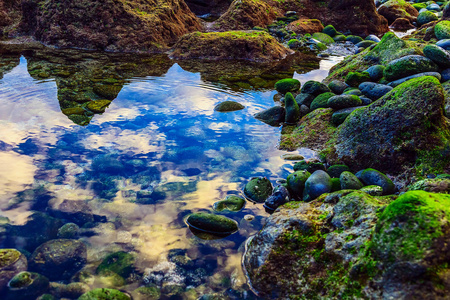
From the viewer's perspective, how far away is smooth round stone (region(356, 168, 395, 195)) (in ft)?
11.8

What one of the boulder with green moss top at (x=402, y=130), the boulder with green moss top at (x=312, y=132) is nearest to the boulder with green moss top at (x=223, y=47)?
the boulder with green moss top at (x=312, y=132)

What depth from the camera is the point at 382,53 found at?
675 cm

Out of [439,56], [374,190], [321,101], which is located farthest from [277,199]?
[439,56]

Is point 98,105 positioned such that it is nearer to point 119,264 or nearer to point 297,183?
point 119,264

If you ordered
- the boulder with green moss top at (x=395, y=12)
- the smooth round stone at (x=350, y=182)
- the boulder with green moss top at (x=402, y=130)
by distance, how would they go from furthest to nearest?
the boulder with green moss top at (x=395, y=12), the boulder with green moss top at (x=402, y=130), the smooth round stone at (x=350, y=182)

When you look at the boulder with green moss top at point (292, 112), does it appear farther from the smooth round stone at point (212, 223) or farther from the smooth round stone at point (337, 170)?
the smooth round stone at point (212, 223)

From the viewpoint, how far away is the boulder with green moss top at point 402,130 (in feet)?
12.6

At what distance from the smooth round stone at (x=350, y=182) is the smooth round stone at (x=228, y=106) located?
332 centimetres

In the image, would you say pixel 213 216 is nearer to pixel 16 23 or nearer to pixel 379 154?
pixel 379 154

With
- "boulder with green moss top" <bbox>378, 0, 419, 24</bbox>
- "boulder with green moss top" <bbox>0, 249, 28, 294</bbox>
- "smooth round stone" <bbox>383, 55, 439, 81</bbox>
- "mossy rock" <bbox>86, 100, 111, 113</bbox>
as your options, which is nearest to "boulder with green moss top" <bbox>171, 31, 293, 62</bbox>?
"mossy rock" <bbox>86, 100, 111, 113</bbox>

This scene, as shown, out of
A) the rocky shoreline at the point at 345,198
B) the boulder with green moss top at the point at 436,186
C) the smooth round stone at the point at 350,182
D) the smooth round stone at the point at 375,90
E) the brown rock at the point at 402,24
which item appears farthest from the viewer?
the brown rock at the point at 402,24

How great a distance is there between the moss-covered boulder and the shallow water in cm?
448

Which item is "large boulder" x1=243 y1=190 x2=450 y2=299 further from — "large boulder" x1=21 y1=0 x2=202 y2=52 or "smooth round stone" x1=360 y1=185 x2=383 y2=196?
"large boulder" x1=21 y1=0 x2=202 y2=52

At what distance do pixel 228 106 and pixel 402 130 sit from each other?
11.4ft
